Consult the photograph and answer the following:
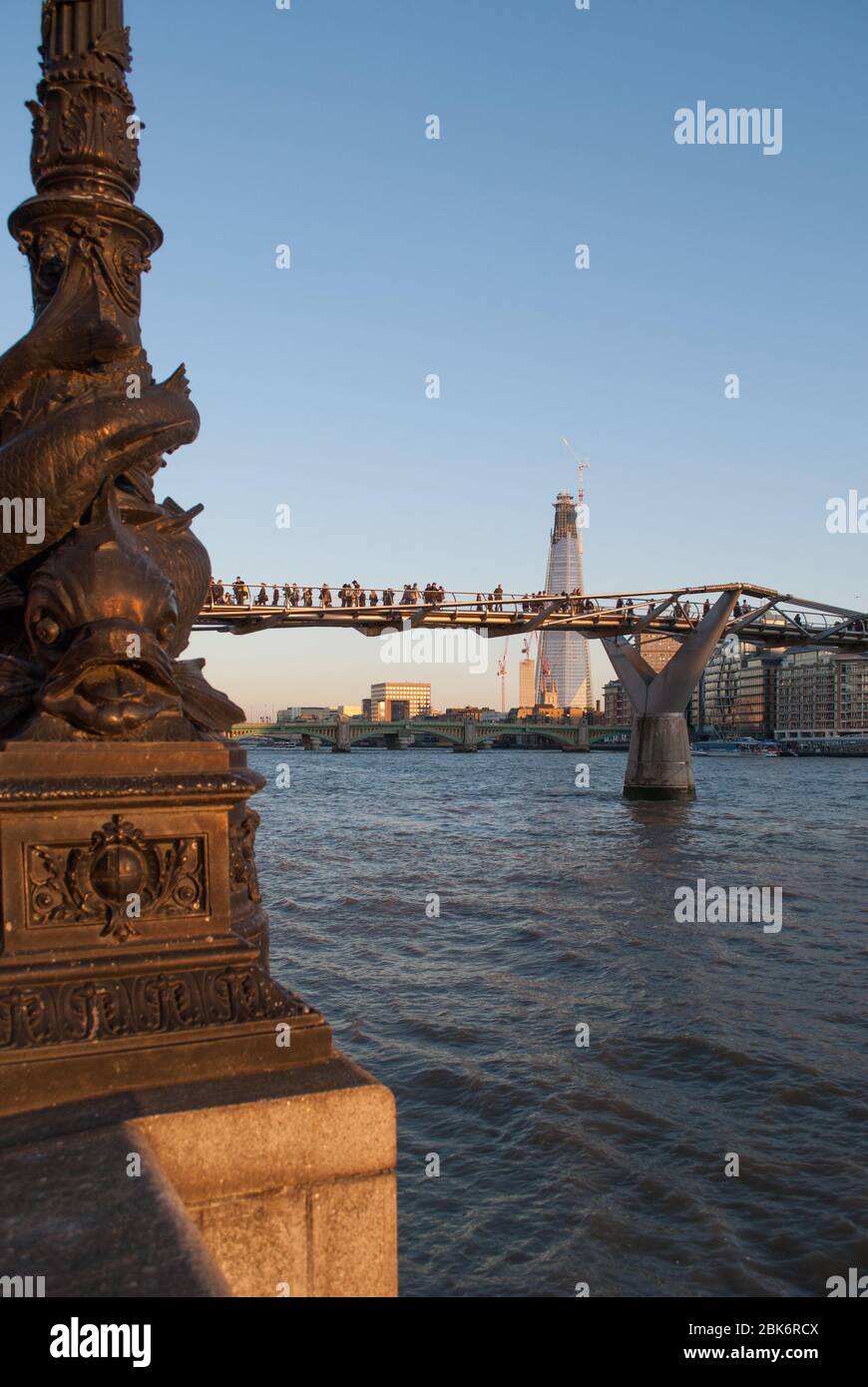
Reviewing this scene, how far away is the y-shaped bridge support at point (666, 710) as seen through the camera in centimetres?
4622

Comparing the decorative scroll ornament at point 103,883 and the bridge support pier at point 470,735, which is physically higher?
the decorative scroll ornament at point 103,883

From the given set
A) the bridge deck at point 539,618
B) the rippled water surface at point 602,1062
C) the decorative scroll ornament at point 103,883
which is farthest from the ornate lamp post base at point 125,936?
the bridge deck at point 539,618

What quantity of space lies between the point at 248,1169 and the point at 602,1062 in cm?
694

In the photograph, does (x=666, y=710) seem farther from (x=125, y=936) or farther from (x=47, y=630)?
(x=125, y=936)

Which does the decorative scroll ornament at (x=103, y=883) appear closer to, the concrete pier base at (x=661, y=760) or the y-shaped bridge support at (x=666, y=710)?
the y-shaped bridge support at (x=666, y=710)

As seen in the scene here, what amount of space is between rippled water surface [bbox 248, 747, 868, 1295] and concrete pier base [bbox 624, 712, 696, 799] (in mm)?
23322

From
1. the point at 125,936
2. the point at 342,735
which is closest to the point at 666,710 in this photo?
the point at 125,936

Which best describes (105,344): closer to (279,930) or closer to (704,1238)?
(704,1238)

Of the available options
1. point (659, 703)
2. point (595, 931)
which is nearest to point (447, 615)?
point (659, 703)

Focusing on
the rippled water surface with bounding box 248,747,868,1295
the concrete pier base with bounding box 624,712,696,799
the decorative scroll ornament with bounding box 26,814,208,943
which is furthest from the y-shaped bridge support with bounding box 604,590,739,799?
the decorative scroll ornament with bounding box 26,814,208,943

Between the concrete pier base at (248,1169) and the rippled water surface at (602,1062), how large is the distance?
124 inches

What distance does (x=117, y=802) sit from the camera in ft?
9.75

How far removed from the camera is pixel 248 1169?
2.58m

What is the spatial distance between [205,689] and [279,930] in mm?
11616
